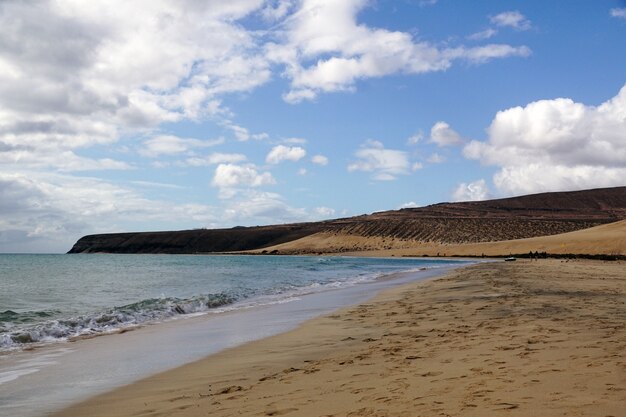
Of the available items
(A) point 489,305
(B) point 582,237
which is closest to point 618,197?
(B) point 582,237

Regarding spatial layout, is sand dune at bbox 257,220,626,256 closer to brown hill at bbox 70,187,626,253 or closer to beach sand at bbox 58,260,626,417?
brown hill at bbox 70,187,626,253

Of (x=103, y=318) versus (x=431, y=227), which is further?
(x=431, y=227)

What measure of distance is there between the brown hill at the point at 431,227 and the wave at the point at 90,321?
87.5 meters

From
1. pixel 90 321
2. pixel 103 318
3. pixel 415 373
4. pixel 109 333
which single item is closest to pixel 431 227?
pixel 103 318

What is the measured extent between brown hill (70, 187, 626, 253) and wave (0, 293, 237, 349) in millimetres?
87482

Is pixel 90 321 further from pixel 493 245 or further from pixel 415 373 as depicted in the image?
pixel 493 245

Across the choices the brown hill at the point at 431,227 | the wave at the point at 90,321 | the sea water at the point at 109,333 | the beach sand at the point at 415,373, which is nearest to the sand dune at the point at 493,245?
the brown hill at the point at 431,227

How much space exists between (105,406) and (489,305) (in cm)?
983

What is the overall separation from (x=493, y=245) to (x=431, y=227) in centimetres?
4002

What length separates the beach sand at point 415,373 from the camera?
4961mm

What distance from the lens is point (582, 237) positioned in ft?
188

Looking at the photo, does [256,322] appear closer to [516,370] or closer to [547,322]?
[547,322]

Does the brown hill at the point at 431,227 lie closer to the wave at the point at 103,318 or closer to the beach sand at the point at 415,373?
the wave at the point at 103,318

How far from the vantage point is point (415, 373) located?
6359 millimetres
